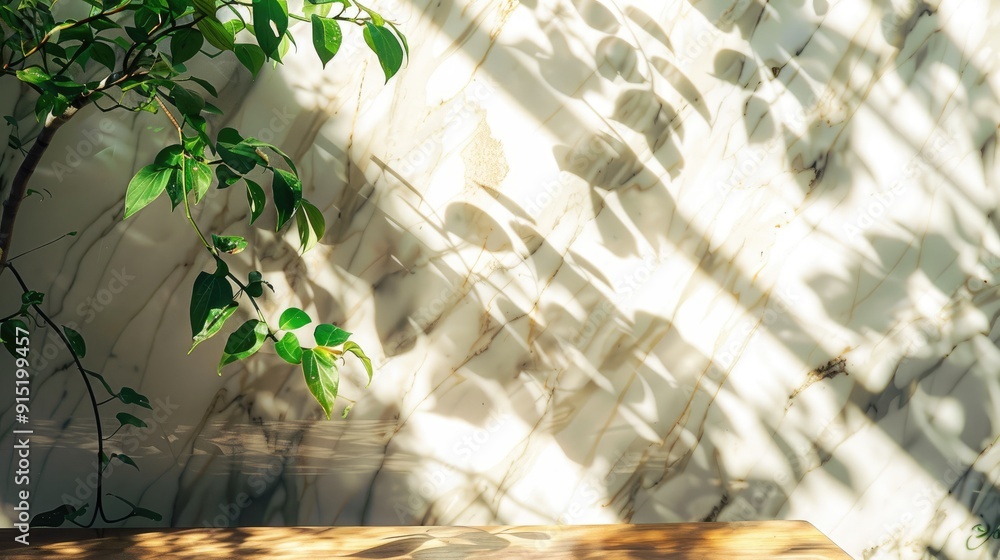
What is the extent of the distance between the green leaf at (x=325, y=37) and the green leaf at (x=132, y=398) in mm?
787

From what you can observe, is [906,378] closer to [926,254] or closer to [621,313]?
[926,254]

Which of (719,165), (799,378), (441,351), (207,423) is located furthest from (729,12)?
(207,423)

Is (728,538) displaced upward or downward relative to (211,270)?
upward

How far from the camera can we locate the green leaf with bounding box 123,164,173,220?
1.08 m

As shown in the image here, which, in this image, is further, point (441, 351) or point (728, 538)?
point (441, 351)

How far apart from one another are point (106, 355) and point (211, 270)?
11.3 inches

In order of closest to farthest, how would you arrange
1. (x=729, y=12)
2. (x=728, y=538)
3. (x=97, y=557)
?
(x=97, y=557)
(x=728, y=538)
(x=729, y=12)

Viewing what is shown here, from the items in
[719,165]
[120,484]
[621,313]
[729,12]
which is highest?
[729,12]

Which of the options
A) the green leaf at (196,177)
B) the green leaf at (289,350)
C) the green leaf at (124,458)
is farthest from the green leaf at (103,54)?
the green leaf at (124,458)

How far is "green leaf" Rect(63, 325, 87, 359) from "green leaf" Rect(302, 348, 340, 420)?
0.53 metres

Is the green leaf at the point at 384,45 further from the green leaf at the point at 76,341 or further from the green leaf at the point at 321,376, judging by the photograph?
the green leaf at the point at 76,341

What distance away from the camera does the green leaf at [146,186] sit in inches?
42.7

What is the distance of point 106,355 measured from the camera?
1536mm

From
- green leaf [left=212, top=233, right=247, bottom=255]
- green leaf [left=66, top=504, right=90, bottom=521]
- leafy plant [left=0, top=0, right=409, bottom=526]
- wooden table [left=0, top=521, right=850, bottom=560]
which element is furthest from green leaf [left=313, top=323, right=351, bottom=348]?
green leaf [left=66, top=504, right=90, bottom=521]
